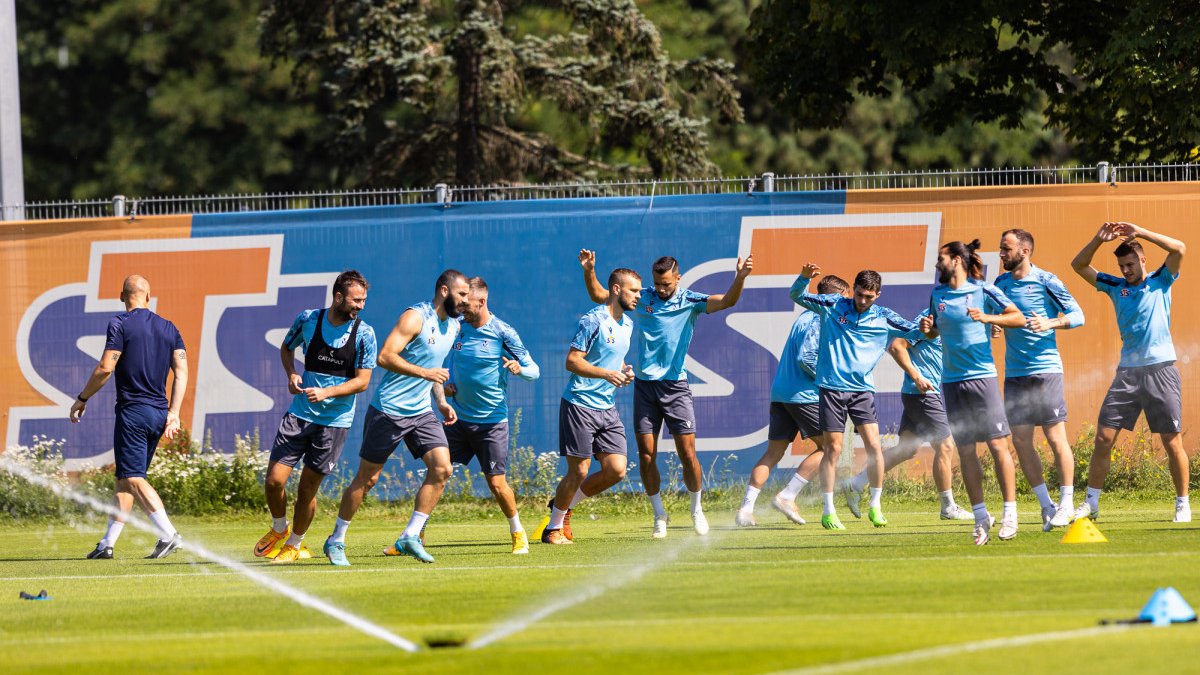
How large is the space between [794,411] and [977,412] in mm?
2805

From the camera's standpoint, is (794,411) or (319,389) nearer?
(319,389)

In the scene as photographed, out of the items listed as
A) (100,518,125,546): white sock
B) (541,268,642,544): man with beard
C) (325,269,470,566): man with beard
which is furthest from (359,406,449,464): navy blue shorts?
(100,518,125,546): white sock

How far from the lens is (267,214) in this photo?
15.8 meters

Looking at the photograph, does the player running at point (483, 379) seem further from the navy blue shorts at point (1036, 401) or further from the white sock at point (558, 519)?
the navy blue shorts at point (1036, 401)

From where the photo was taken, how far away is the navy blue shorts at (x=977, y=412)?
1098cm

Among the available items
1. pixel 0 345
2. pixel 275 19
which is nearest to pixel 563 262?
pixel 0 345

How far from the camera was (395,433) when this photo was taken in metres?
11.3

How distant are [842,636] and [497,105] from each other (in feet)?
65.9

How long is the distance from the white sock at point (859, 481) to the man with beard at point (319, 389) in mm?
5063

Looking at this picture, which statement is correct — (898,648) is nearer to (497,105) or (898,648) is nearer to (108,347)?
(108,347)

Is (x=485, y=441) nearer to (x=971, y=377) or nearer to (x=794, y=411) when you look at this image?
(x=794, y=411)

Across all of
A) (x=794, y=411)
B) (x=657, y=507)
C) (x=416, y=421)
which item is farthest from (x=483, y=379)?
(x=794, y=411)

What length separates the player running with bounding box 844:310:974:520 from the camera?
12992mm

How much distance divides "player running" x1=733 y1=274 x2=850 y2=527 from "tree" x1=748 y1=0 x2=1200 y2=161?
6459mm
